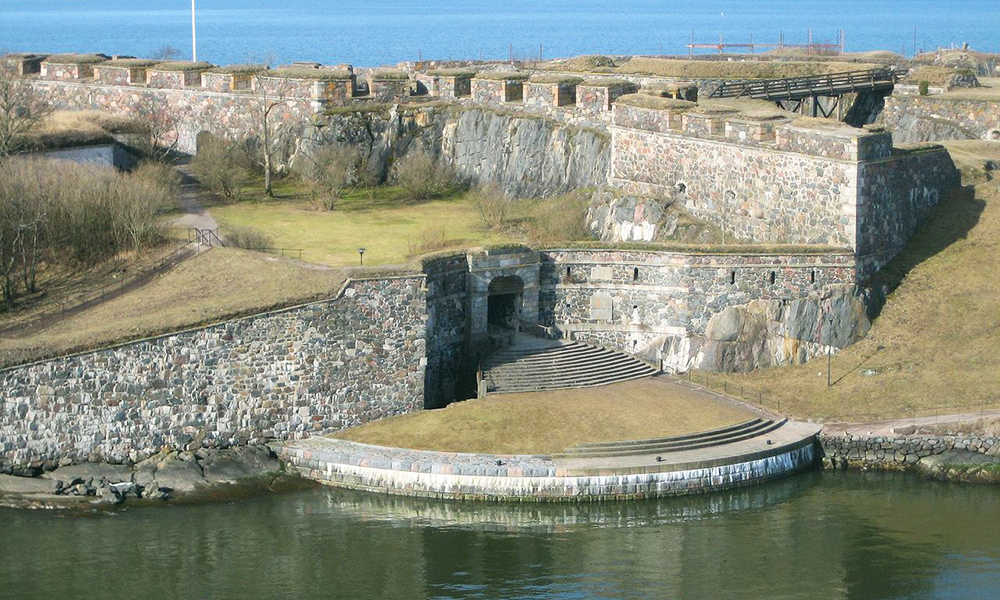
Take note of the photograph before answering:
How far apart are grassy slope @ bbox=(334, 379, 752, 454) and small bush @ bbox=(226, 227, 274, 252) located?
7.82m

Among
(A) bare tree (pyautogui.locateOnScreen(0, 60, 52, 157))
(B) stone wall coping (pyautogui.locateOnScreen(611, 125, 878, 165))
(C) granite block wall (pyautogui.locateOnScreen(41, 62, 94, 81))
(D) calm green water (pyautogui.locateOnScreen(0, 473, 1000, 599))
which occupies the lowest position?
(D) calm green water (pyautogui.locateOnScreen(0, 473, 1000, 599))

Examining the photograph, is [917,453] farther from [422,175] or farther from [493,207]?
[422,175]

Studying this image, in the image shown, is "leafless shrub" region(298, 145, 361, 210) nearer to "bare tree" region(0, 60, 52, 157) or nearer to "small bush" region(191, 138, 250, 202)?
"small bush" region(191, 138, 250, 202)

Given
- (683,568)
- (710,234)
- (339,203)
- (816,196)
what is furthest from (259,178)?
(683,568)

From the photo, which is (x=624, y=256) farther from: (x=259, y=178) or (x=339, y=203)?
(x=259, y=178)

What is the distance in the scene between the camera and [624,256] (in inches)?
1831

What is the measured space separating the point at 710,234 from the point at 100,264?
1790 cm

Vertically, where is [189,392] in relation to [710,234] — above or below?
below

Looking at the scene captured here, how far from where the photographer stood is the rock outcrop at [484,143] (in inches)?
2183

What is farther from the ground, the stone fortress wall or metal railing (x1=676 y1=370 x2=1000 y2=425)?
the stone fortress wall

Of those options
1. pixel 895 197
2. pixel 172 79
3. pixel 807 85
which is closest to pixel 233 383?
pixel 895 197

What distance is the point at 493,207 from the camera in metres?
53.2

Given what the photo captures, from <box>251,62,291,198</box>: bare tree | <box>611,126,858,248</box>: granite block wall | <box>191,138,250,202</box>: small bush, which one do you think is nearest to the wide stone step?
<box>611,126,858,248</box>: granite block wall

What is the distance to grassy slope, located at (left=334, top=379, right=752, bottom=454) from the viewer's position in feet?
134
